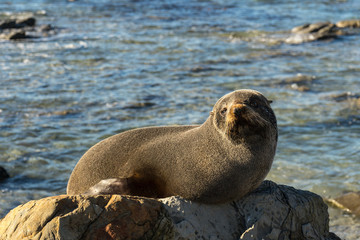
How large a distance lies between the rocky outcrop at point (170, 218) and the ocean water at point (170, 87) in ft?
5.61

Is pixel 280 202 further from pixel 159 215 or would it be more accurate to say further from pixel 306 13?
pixel 306 13

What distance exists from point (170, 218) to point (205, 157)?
2.35 feet

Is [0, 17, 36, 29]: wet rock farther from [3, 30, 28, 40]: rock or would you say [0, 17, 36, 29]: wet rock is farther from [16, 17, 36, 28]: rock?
[3, 30, 28, 40]: rock

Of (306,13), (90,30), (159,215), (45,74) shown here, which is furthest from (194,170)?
(306,13)

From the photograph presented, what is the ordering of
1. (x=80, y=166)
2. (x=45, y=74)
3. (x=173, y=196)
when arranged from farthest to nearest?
(x=45, y=74) → (x=80, y=166) → (x=173, y=196)

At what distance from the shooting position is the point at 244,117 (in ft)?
15.6

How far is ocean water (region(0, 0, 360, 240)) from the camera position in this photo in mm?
8727

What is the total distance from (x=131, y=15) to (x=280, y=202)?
20.3 metres

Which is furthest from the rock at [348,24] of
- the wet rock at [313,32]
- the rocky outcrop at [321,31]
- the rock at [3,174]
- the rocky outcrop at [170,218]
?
the rocky outcrop at [170,218]

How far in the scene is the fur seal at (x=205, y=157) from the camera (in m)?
4.91

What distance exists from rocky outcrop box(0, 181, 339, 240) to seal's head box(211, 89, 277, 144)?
0.61 meters

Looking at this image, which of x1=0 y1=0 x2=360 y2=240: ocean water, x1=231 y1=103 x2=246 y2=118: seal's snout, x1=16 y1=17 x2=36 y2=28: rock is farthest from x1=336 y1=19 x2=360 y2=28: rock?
x1=231 y1=103 x2=246 y2=118: seal's snout

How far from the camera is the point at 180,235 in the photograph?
4570 mm

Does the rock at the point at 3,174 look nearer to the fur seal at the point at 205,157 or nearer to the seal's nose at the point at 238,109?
the fur seal at the point at 205,157
